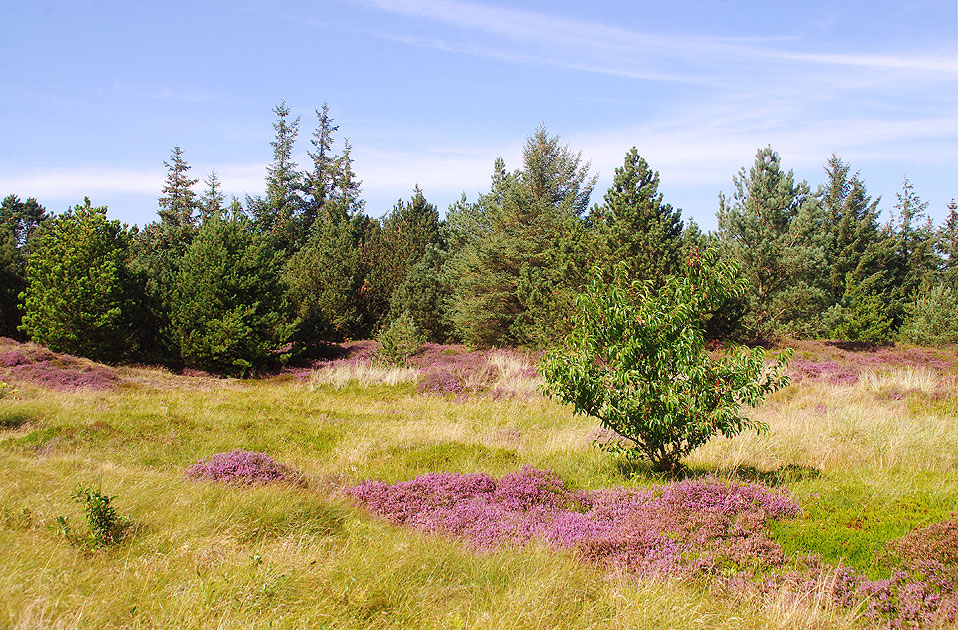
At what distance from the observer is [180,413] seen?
473 inches

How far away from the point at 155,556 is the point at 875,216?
47.2m

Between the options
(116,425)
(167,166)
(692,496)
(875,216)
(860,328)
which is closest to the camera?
(692,496)

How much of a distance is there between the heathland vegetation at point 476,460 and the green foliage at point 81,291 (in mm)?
92

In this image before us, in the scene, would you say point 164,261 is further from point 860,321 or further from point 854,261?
point 854,261

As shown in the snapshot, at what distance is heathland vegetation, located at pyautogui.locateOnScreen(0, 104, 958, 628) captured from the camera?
3746mm

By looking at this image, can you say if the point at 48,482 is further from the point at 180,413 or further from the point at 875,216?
the point at 875,216

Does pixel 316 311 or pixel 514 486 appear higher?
pixel 316 311

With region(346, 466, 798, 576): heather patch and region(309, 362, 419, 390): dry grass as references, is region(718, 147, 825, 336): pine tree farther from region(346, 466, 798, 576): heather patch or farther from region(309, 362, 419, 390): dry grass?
region(346, 466, 798, 576): heather patch

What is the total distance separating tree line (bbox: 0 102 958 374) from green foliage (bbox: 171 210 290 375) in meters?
0.06

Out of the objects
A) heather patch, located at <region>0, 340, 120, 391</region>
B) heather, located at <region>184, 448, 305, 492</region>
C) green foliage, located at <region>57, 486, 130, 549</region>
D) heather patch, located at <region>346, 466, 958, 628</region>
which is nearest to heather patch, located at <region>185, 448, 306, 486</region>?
heather, located at <region>184, 448, 305, 492</region>

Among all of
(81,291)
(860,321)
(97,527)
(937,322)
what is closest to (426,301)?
(81,291)

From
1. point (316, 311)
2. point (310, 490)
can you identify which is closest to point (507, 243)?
point (316, 311)

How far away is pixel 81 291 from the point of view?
1925cm

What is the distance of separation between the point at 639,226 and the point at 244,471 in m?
16.5
